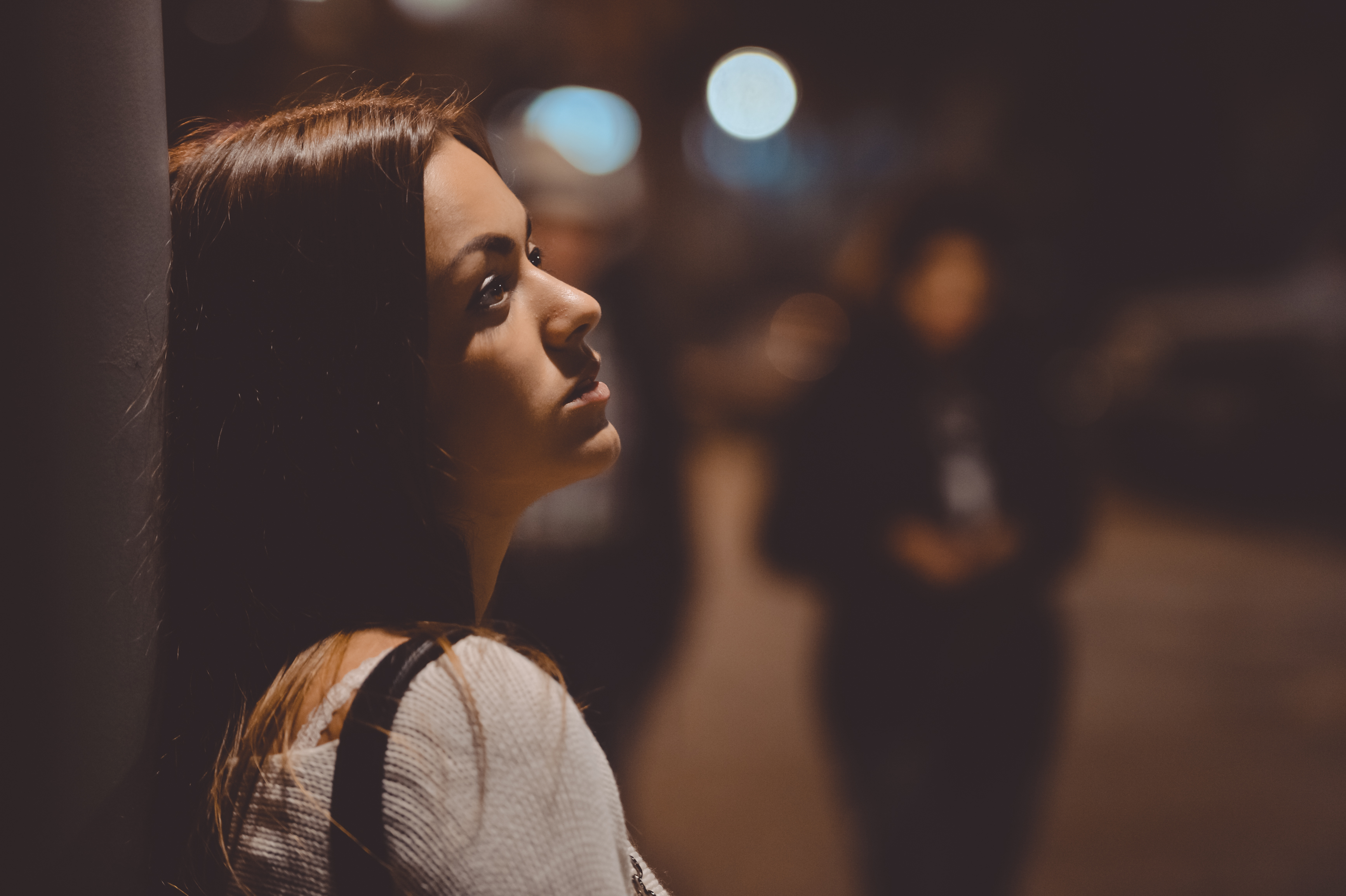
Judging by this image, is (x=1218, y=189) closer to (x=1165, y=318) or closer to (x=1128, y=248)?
(x=1128, y=248)

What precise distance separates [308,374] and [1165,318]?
10232 millimetres

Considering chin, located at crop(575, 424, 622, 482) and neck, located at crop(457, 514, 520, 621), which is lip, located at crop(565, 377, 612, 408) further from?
neck, located at crop(457, 514, 520, 621)

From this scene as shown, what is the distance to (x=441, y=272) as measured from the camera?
112cm

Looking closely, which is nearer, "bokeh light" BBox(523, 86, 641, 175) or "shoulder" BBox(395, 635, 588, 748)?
"shoulder" BBox(395, 635, 588, 748)

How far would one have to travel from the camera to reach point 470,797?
2.92ft

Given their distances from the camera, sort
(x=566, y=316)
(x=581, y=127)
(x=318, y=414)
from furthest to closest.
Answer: (x=581, y=127) → (x=566, y=316) → (x=318, y=414)

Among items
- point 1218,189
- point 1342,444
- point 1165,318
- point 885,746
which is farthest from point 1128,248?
point 885,746

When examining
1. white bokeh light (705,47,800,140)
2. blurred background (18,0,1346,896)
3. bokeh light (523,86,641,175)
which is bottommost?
blurred background (18,0,1346,896)

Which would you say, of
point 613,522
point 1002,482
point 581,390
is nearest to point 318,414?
point 581,390

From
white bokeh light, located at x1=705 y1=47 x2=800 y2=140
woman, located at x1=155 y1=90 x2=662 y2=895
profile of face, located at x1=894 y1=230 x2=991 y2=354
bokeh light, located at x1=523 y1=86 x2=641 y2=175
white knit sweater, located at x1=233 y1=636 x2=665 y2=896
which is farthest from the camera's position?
white bokeh light, located at x1=705 y1=47 x2=800 y2=140

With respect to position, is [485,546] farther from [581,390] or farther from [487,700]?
[487,700]

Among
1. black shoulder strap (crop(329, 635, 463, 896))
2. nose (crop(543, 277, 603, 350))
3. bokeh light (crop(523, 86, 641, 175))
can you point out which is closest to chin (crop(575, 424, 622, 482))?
nose (crop(543, 277, 603, 350))

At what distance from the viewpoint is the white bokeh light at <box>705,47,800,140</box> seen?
19797 mm

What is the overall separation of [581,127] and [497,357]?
14.5 feet
